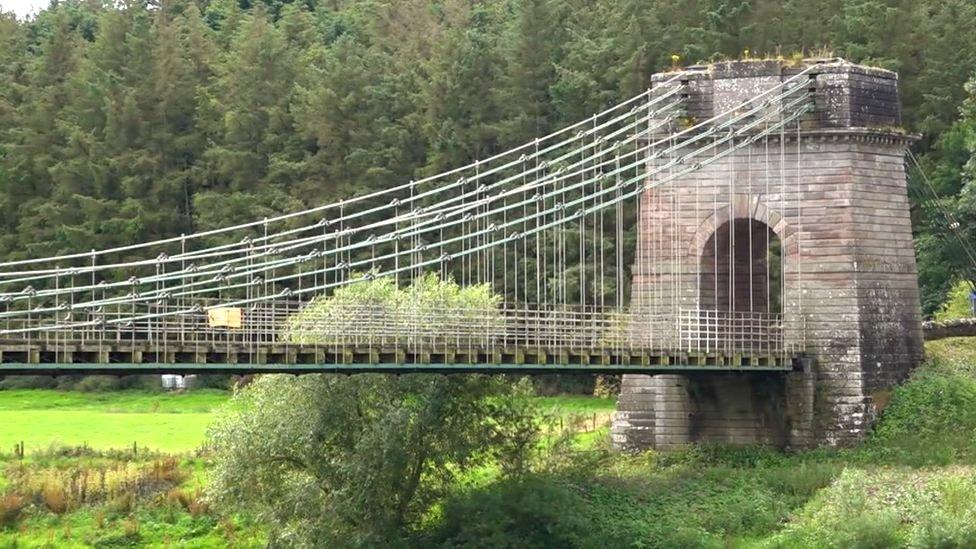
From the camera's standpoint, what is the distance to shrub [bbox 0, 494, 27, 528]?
32062mm

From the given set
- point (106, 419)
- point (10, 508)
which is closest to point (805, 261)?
point (10, 508)

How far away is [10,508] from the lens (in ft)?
106

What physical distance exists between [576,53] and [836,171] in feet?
59.2

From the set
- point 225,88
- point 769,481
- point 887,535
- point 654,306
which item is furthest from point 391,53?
point 887,535

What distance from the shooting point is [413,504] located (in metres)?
29.8

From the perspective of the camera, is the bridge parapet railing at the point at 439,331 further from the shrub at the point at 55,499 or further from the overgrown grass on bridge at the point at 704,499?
the shrub at the point at 55,499

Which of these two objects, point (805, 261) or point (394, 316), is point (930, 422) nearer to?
point (805, 261)

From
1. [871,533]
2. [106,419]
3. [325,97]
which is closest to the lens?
[871,533]

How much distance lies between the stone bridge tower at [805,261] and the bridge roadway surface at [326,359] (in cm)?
220

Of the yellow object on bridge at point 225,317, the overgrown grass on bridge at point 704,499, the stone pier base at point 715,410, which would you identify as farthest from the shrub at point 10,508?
the stone pier base at point 715,410

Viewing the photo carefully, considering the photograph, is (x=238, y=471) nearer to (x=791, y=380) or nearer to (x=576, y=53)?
(x=791, y=380)

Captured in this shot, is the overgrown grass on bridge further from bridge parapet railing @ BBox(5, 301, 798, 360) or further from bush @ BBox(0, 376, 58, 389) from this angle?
bush @ BBox(0, 376, 58, 389)

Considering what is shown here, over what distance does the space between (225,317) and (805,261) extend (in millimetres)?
12112

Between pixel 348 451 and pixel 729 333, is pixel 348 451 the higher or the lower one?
the lower one
